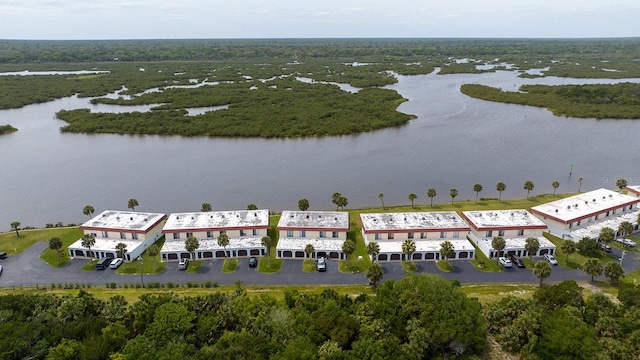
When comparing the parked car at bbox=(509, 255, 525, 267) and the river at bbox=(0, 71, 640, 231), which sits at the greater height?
the river at bbox=(0, 71, 640, 231)

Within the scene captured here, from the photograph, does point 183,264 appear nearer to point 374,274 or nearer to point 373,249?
point 373,249

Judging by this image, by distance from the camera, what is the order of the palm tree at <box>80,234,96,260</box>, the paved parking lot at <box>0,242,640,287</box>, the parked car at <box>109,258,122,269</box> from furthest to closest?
the parked car at <box>109,258,122,269</box>, the palm tree at <box>80,234,96,260</box>, the paved parking lot at <box>0,242,640,287</box>

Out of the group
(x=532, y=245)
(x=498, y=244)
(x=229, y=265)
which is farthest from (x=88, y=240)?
(x=532, y=245)

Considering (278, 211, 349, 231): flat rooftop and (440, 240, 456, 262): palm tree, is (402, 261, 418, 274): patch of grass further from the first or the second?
(278, 211, 349, 231): flat rooftop

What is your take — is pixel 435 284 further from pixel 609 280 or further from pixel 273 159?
pixel 273 159

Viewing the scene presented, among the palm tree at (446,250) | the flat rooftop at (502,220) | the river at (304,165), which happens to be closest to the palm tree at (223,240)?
the river at (304,165)

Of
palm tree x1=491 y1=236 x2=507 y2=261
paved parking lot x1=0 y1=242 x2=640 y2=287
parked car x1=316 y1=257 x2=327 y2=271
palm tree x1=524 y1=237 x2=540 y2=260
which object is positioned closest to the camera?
paved parking lot x1=0 y1=242 x2=640 y2=287

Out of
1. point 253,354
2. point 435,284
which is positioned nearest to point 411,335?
point 435,284

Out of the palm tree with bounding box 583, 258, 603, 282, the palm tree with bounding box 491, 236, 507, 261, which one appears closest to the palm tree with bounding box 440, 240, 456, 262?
the palm tree with bounding box 491, 236, 507, 261
